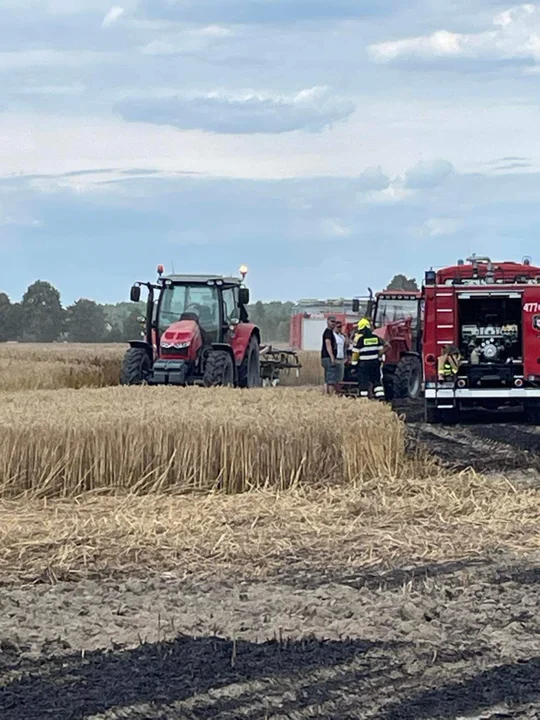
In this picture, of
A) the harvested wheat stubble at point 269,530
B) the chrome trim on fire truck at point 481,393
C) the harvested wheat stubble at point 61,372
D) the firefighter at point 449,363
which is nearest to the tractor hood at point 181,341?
the chrome trim on fire truck at point 481,393

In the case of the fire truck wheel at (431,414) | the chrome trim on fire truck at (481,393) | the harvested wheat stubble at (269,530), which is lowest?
the harvested wheat stubble at (269,530)

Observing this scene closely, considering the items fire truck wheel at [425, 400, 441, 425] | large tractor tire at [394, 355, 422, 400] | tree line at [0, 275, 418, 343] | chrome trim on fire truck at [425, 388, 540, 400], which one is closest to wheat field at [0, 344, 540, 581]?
chrome trim on fire truck at [425, 388, 540, 400]

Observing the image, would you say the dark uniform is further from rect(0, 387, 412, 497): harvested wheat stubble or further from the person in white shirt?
rect(0, 387, 412, 497): harvested wheat stubble

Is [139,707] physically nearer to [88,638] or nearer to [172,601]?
[88,638]

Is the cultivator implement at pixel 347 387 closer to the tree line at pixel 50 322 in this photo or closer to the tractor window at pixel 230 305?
the tractor window at pixel 230 305

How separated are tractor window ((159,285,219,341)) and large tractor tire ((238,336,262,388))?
3.53 ft

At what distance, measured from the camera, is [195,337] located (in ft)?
63.5

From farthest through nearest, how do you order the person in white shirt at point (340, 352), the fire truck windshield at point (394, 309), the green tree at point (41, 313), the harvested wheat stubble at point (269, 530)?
the green tree at point (41, 313) < the fire truck windshield at point (394, 309) < the person in white shirt at point (340, 352) < the harvested wheat stubble at point (269, 530)

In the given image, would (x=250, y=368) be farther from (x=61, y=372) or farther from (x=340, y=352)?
(x=61, y=372)

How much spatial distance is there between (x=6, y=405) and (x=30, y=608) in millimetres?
6473

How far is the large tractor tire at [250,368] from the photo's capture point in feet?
67.9

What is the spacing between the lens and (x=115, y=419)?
11344mm

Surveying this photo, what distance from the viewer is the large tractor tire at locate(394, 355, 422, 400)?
2348cm

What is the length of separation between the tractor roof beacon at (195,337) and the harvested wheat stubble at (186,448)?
629cm
